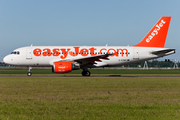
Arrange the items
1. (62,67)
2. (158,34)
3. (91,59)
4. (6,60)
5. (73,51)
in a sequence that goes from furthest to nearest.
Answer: (158,34), (6,60), (73,51), (91,59), (62,67)

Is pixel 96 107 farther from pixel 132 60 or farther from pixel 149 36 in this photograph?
pixel 149 36

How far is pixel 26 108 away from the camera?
8359mm

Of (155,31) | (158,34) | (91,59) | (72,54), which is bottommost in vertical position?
(91,59)

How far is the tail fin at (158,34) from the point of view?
32531 millimetres

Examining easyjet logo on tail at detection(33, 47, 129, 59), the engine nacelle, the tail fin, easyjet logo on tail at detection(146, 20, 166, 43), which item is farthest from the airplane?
the engine nacelle

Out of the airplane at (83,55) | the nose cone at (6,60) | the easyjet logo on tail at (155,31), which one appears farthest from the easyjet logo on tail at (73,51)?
the easyjet logo on tail at (155,31)

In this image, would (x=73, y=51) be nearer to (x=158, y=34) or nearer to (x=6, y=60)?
(x=6, y=60)

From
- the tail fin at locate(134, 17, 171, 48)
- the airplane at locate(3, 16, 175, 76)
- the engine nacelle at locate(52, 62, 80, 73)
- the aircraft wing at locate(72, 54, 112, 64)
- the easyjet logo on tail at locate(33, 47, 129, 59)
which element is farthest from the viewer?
the tail fin at locate(134, 17, 171, 48)

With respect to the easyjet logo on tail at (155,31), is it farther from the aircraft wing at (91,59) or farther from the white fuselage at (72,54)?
the aircraft wing at (91,59)

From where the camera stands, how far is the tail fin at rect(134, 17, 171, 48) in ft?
107

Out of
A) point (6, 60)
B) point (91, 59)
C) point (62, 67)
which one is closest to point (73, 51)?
point (91, 59)

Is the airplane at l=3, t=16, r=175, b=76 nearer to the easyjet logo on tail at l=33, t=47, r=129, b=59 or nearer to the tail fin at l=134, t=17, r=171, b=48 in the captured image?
the easyjet logo on tail at l=33, t=47, r=129, b=59

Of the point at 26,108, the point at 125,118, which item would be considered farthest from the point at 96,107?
the point at 26,108

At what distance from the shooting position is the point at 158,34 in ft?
107
